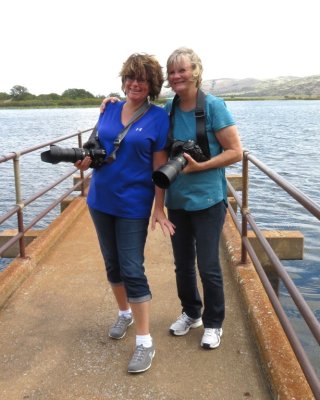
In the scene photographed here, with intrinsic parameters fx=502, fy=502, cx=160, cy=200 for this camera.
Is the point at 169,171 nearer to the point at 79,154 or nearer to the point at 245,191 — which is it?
the point at 79,154

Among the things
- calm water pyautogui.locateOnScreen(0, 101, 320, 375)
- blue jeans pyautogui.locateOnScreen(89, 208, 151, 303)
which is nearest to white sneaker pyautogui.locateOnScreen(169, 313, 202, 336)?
blue jeans pyautogui.locateOnScreen(89, 208, 151, 303)

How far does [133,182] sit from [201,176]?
1.26 ft

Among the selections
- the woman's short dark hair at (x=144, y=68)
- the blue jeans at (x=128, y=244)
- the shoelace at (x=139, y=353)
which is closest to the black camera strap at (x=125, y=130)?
the woman's short dark hair at (x=144, y=68)

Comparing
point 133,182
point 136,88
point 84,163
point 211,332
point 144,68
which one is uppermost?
point 144,68

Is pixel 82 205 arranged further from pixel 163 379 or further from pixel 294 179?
pixel 294 179

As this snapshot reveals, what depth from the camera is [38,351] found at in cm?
311

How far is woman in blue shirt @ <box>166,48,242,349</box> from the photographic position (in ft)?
8.85

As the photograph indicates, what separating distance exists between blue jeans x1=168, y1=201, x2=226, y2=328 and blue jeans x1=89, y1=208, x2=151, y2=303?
280 mm

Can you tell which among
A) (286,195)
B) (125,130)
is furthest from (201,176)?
(286,195)

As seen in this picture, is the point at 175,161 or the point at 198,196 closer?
the point at 175,161

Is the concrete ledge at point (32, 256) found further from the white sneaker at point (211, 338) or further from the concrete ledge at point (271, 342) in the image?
the concrete ledge at point (271, 342)

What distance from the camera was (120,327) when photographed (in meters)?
3.27

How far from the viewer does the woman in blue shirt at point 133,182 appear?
271 centimetres

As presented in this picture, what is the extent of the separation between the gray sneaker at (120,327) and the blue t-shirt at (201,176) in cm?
88
